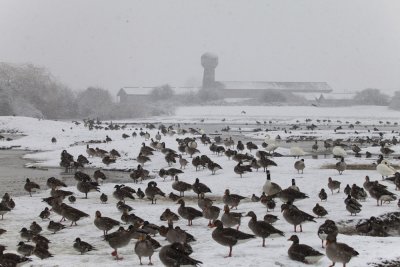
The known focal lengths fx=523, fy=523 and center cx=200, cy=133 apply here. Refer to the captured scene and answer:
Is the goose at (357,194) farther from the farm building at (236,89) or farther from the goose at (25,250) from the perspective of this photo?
the farm building at (236,89)

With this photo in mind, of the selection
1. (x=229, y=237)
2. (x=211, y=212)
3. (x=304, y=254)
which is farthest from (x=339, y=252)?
(x=211, y=212)

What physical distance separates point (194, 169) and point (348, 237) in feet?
52.1

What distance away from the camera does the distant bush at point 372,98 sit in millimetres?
150875

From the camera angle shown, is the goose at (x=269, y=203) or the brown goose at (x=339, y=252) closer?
the brown goose at (x=339, y=252)

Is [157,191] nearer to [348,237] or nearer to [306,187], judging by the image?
[306,187]

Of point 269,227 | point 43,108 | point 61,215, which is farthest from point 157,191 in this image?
point 43,108

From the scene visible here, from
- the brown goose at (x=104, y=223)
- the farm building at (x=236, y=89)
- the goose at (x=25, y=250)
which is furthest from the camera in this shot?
the farm building at (x=236, y=89)

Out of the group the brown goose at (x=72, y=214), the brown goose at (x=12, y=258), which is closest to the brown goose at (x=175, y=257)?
the brown goose at (x=12, y=258)

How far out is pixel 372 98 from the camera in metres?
153

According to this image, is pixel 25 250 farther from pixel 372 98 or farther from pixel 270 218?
pixel 372 98

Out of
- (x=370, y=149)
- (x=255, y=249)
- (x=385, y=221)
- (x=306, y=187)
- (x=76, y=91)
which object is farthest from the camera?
(x=76, y=91)

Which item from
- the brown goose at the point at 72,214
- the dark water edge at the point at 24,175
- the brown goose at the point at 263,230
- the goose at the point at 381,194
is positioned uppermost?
the goose at the point at 381,194

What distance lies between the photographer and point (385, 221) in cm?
1466

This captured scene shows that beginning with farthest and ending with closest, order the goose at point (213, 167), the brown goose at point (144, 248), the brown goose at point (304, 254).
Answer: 1. the goose at point (213, 167)
2. the brown goose at point (144, 248)
3. the brown goose at point (304, 254)
